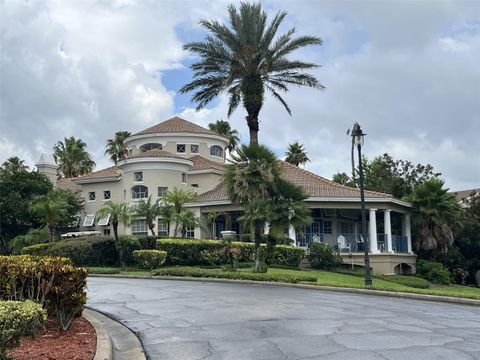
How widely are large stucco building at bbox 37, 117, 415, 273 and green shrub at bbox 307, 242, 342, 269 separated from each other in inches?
51.2

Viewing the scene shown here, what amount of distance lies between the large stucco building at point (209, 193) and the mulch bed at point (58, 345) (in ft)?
73.0

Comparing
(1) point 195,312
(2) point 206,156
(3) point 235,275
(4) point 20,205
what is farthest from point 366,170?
(1) point 195,312

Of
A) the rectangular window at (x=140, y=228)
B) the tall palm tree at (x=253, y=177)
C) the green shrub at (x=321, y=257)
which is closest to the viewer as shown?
the tall palm tree at (x=253, y=177)

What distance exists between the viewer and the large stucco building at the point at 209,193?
36.2 meters

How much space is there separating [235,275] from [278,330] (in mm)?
13082

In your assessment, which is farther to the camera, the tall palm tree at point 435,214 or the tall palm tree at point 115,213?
the tall palm tree at point 435,214

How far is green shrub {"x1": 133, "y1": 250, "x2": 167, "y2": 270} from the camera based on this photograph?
94.2ft

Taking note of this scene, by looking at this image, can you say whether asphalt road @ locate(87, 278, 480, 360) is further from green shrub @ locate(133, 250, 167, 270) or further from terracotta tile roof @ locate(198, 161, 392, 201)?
terracotta tile roof @ locate(198, 161, 392, 201)

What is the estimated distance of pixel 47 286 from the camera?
880 cm

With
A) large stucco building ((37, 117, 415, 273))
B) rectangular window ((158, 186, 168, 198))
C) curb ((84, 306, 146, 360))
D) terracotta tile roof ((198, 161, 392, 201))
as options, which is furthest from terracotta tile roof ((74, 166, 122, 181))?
curb ((84, 306, 146, 360))

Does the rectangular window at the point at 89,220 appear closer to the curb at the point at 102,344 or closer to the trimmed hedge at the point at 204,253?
the trimmed hedge at the point at 204,253

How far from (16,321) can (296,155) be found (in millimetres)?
61253

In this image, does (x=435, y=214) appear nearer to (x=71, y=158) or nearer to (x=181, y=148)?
(x=181, y=148)

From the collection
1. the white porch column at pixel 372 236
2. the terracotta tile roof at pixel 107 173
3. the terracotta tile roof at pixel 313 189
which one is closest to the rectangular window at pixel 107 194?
the terracotta tile roof at pixel 107 173
